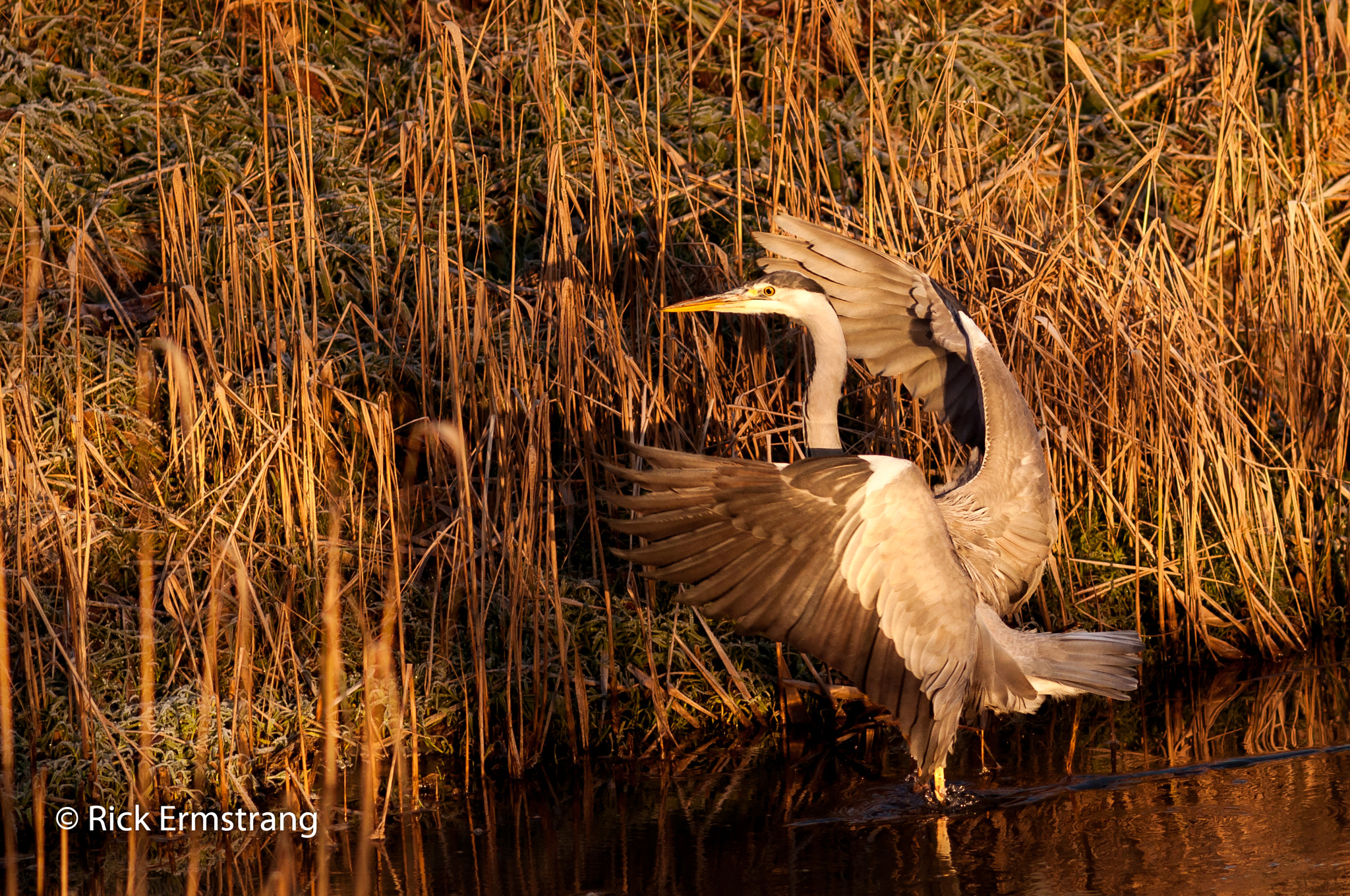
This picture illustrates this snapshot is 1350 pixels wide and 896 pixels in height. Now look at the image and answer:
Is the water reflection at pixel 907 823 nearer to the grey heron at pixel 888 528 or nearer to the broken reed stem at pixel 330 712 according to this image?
the broken reed stem at pixel 330 712

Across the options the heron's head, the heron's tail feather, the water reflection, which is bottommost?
the water reflection

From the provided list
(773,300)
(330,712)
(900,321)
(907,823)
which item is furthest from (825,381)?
(330,712)

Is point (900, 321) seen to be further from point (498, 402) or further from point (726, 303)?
point (498, 402)

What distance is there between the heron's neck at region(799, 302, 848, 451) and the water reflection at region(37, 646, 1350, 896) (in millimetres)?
982

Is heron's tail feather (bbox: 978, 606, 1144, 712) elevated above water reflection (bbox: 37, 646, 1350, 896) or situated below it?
above

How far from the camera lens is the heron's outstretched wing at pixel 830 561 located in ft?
10.7

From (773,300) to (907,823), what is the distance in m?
1.47

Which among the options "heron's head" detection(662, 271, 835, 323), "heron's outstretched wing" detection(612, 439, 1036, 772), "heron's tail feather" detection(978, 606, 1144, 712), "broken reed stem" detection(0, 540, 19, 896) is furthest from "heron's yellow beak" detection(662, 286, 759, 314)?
"broken reed stem" detection(0, 540, 19, 896)

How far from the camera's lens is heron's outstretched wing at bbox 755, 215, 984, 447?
4.10 meters

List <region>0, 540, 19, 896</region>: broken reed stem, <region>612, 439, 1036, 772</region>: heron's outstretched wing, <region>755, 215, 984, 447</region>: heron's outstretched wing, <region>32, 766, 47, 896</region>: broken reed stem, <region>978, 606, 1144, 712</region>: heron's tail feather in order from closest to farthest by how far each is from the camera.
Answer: <region>32, 766, 47, 896</region>: broken reed stem < <region>612, 439, 1036, 772</region>: heron's outstretched wing < <region>0, 540, 19, 896</region>: broken reed stem < <region>978, 606, 1144, 712</region>: heron's tail feather < <region>755, 215, 984, 447</region>: heron's outstretched wing

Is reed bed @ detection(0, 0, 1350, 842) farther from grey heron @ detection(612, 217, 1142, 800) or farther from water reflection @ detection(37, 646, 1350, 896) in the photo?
grey heron @ detection(612, 217, 1142, 800)

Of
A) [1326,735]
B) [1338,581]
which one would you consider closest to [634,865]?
[1326,735]

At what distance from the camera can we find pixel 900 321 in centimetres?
428

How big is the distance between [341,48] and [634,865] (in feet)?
16.3
